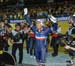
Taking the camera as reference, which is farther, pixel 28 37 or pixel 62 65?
pixel 28 37

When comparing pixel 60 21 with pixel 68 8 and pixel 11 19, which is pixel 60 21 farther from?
pixel 68 8

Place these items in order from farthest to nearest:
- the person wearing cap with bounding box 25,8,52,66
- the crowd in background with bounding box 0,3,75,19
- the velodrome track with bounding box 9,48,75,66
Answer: the crowd in background with bounding box 0,3,75,19, the velodrome track with bounding box 9,48,75,66, the person wearing cap with bounding box 25,8,52,66

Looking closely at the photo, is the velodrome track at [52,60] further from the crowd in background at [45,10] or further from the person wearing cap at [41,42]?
the crowd in background at [45,10]

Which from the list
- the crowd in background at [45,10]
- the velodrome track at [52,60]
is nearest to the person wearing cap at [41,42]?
the velodrome track at [52,60]

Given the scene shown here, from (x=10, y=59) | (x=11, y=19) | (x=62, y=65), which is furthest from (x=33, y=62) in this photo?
(x=11, y=19)

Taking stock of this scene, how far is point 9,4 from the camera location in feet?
96.0

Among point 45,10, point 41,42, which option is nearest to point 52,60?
point 41,42

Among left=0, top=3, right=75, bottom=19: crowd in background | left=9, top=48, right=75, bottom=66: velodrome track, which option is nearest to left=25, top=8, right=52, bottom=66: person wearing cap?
left=9, top=48, right=75, bottom=66: velodrome track

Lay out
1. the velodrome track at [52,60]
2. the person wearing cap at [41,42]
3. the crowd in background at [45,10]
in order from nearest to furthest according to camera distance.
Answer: the person wearing cap at [41,42] → the velodrome track at [52,60] → the crowd in background at [45,10]

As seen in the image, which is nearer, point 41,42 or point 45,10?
point 41,42

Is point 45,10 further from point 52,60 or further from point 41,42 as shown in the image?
point 41,42

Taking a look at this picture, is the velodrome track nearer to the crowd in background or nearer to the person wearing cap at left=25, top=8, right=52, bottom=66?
the person wearing cap at left=25, top=8, right=52, bottom=66

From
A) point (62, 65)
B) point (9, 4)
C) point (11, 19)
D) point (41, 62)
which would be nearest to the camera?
point (41, 62)

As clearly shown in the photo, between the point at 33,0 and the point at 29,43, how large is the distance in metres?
13.0
